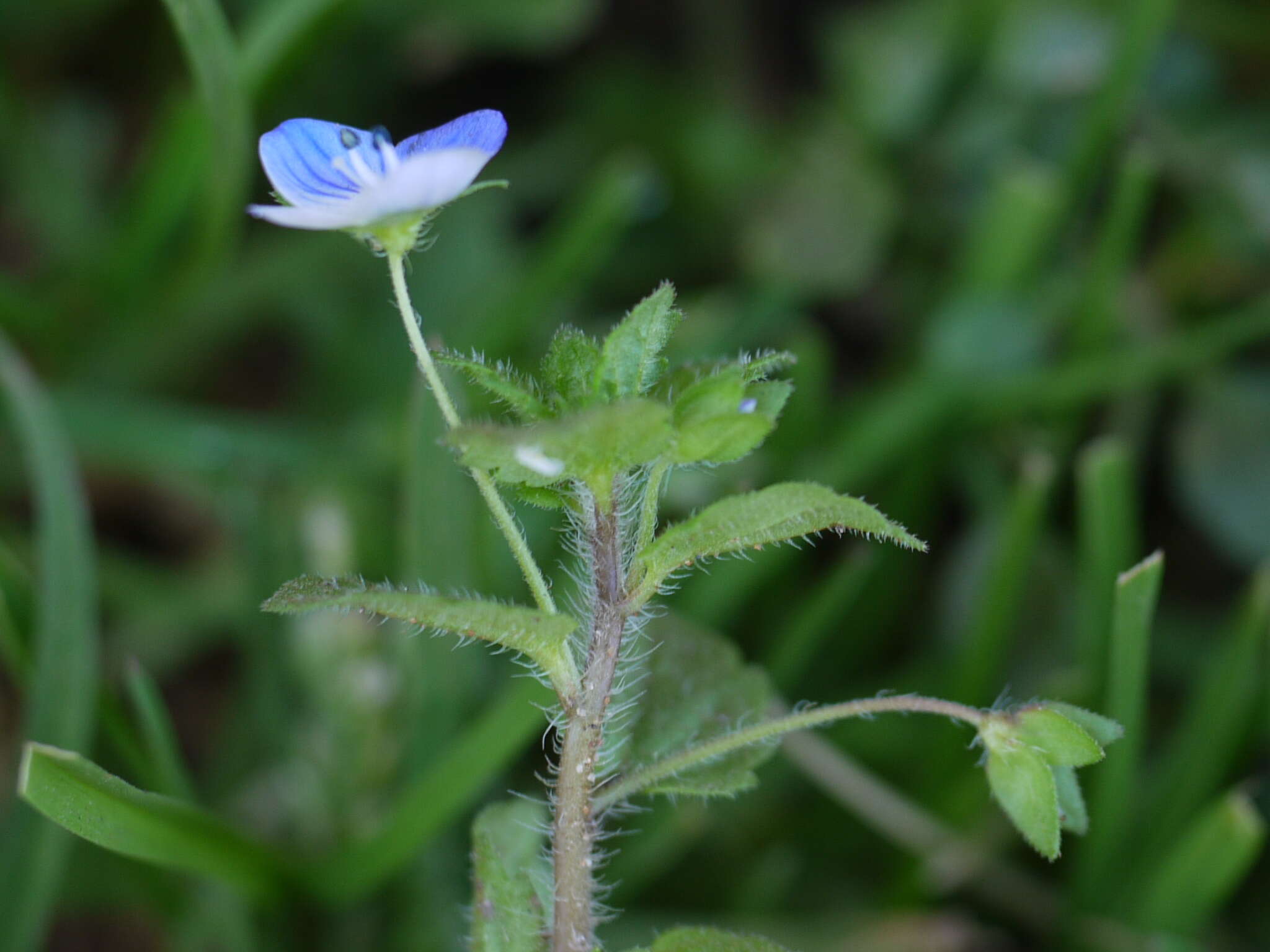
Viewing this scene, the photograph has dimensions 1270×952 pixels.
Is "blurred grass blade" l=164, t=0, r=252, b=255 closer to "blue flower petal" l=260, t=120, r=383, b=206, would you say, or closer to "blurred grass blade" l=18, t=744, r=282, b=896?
"blue flower petal" l=260, t=120, r=383, b=206

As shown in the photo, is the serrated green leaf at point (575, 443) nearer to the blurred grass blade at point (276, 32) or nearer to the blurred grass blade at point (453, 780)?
the blurred grass blade at point (453, 780)

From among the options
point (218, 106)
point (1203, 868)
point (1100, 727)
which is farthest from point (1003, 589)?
point (218, 106)

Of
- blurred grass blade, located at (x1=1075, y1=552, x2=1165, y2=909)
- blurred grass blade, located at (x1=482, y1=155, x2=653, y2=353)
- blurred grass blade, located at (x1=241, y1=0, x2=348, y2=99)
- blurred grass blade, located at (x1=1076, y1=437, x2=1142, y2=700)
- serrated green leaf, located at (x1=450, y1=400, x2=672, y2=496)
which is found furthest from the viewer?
blurred grass blade, located at (x1=482, y1=155, x2=653, y2=353)

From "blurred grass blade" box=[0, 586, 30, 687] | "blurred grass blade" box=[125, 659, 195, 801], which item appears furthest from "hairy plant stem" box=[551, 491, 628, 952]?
"blurred grass blade" box=[0, 586, 30, 687]

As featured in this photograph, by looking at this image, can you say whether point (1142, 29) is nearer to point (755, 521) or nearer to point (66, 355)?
point (755, 521)

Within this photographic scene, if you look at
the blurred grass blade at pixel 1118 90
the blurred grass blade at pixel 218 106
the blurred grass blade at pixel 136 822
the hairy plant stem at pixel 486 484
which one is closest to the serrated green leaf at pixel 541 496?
the hairy plant stem at pixel 486 484
